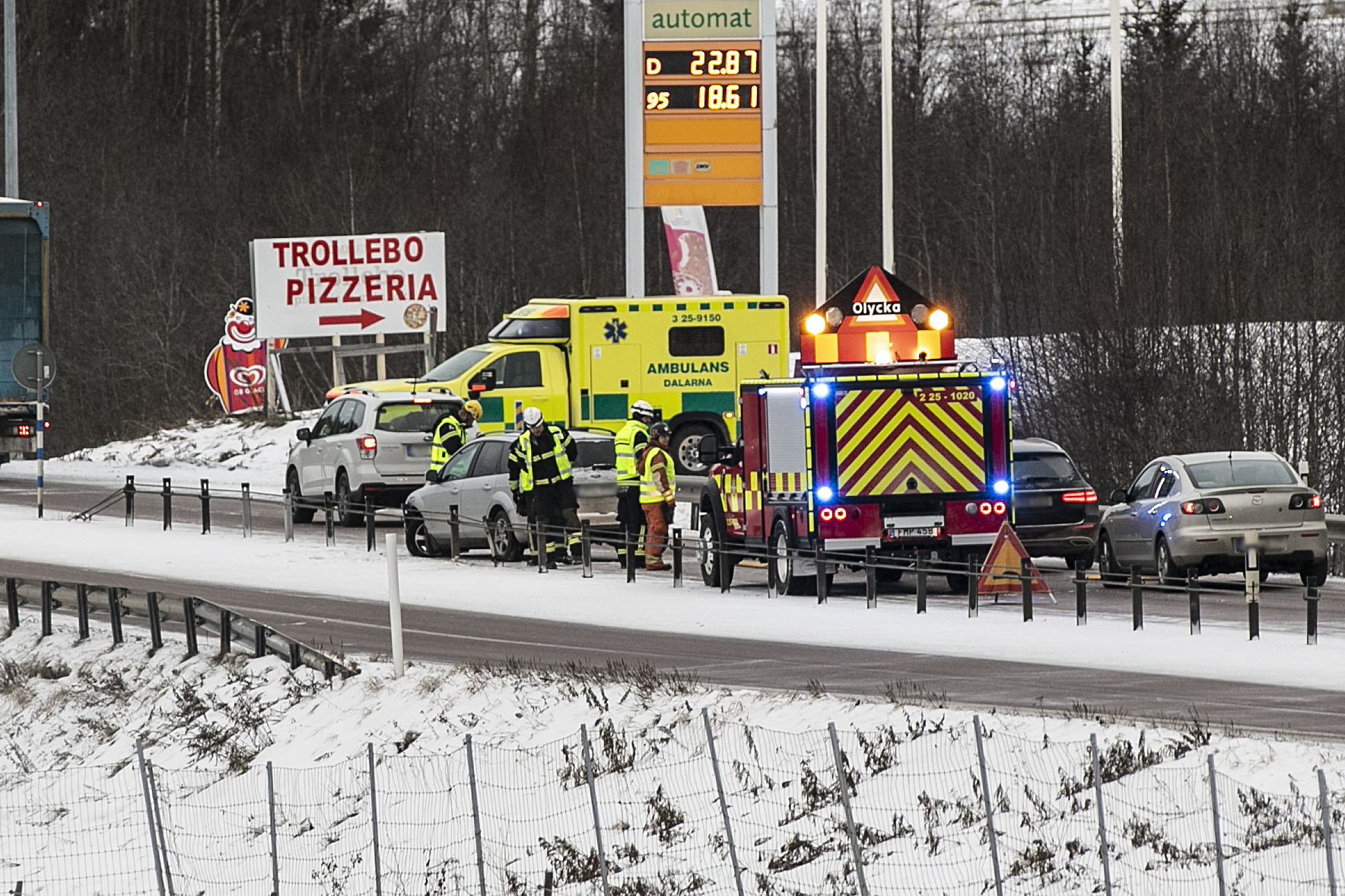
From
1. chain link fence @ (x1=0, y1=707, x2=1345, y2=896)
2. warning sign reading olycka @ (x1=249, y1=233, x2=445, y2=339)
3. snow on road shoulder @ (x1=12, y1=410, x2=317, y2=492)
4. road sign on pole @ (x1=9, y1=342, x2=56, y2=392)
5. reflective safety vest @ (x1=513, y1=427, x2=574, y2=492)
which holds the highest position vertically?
warning sign reading olycka @ (x1=249, y1=233, x2=445, y2=339)

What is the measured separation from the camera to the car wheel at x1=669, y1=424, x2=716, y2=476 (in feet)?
110

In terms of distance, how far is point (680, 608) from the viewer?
68.0ft

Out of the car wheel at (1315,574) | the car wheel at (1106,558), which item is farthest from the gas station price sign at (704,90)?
the car wheel at (1315,574)

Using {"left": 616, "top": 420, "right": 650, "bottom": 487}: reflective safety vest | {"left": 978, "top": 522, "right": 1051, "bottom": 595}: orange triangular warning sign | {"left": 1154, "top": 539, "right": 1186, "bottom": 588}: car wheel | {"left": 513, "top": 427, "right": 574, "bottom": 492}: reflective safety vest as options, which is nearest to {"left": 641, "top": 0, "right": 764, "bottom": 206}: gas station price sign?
{"left": 616, "top": 420, "right": 650, "bottom": 487}: reflective safety vest

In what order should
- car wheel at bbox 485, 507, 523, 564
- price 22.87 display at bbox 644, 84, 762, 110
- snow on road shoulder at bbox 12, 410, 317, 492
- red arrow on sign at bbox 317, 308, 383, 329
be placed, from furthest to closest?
red arrow on sign at bbox 317, 308, 383, 329
snow on road shoulder at bbox 12, 410, 317, 492
price 22.87 display at bbox 644, 84, 762, 110
car wheel at bbox 485, 507, 523, 564

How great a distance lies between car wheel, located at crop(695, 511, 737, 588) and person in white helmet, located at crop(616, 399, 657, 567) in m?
0.74

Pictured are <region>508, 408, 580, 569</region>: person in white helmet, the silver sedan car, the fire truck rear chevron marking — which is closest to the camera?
the fire truck rear chevron marking

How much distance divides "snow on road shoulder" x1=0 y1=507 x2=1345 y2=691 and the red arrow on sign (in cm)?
1355

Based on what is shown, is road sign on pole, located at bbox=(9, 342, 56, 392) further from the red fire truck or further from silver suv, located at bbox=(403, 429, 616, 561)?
the red fire truck

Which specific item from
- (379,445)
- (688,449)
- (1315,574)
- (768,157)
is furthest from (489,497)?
(768,157)

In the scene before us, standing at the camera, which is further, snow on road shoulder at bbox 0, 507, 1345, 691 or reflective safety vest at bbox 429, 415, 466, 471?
reflective safety vest at bbox 429, 415, 466, 471

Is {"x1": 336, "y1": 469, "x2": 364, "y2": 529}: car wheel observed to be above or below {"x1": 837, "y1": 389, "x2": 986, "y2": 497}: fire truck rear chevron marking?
below

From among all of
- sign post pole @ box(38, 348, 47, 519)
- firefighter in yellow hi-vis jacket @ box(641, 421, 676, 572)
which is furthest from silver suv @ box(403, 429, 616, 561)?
sign post pole @ box(38, 348, 47, 519)

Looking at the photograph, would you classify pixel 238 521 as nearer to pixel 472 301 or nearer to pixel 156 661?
pixel 156 661
